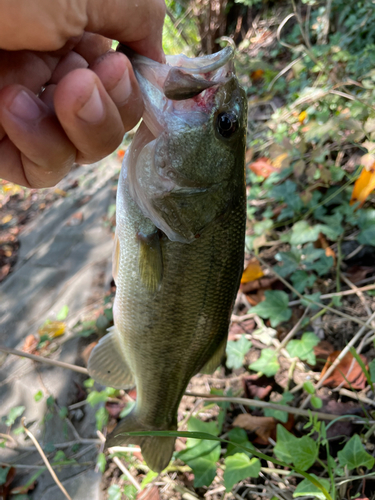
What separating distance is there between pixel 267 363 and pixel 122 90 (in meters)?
1.77

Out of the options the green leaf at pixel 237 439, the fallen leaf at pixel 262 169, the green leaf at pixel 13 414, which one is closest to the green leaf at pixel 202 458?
the green leaf at pixel 237 439

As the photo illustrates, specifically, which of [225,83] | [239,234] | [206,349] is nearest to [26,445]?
[206,349]

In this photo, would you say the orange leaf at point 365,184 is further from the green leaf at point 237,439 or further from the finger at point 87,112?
the finger at point 87,112

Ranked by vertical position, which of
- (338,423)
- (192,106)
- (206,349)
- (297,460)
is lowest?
(338,423)

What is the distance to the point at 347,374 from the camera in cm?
199

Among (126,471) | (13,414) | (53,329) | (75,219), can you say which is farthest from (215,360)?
(75,219)

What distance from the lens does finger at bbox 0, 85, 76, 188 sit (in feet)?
3.34

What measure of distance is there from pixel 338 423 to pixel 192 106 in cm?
181

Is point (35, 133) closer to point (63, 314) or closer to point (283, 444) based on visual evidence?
point (283, 444)

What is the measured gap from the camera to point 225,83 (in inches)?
47.8

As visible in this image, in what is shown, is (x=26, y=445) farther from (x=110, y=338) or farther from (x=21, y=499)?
(x=110, y=338)

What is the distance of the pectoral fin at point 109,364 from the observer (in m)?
1.73

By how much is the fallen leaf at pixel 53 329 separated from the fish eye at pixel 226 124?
2564mm

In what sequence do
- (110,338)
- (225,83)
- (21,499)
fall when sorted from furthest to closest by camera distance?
(21,499) → (110,338) → (225,83)
